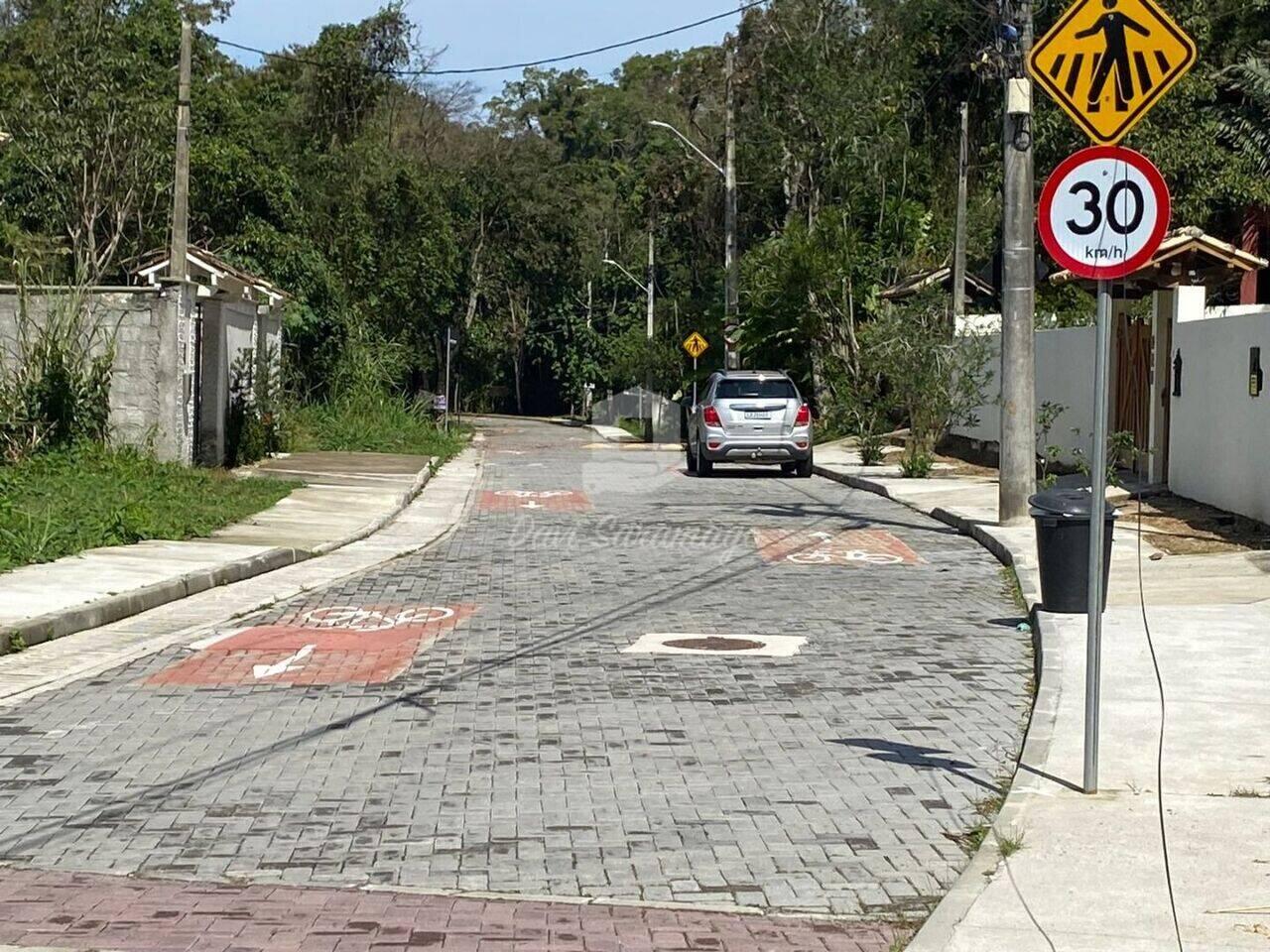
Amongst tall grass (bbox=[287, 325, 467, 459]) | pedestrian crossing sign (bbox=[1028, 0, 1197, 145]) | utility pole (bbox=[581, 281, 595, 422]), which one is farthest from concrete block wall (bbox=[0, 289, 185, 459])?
utility pole (bbox=[581, 281, 595, 422])

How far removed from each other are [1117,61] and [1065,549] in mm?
4745

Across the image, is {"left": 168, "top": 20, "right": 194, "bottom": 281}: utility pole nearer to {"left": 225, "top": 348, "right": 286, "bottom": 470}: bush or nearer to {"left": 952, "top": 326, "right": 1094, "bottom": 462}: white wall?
{"left": 225, "top": 348, "right": 286, "bottom": 470}: bush

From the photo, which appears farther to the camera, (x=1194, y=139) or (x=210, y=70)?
(x=210, y=70)

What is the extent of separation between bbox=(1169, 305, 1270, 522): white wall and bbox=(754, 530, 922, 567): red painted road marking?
11.1 feet

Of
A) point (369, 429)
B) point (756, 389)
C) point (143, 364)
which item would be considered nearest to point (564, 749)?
point (143, 364)

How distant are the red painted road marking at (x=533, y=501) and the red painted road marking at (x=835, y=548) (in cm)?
413

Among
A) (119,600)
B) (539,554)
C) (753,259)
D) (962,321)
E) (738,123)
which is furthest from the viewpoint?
(738,123)

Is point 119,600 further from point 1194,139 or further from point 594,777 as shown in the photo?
point 1194,139

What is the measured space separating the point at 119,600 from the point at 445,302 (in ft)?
186

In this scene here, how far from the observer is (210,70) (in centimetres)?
4881

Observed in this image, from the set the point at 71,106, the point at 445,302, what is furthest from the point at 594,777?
the point at 445,302

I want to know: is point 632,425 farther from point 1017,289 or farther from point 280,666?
point 280,666

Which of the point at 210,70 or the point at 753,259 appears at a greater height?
the point at 210,70

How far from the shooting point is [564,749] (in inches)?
335
